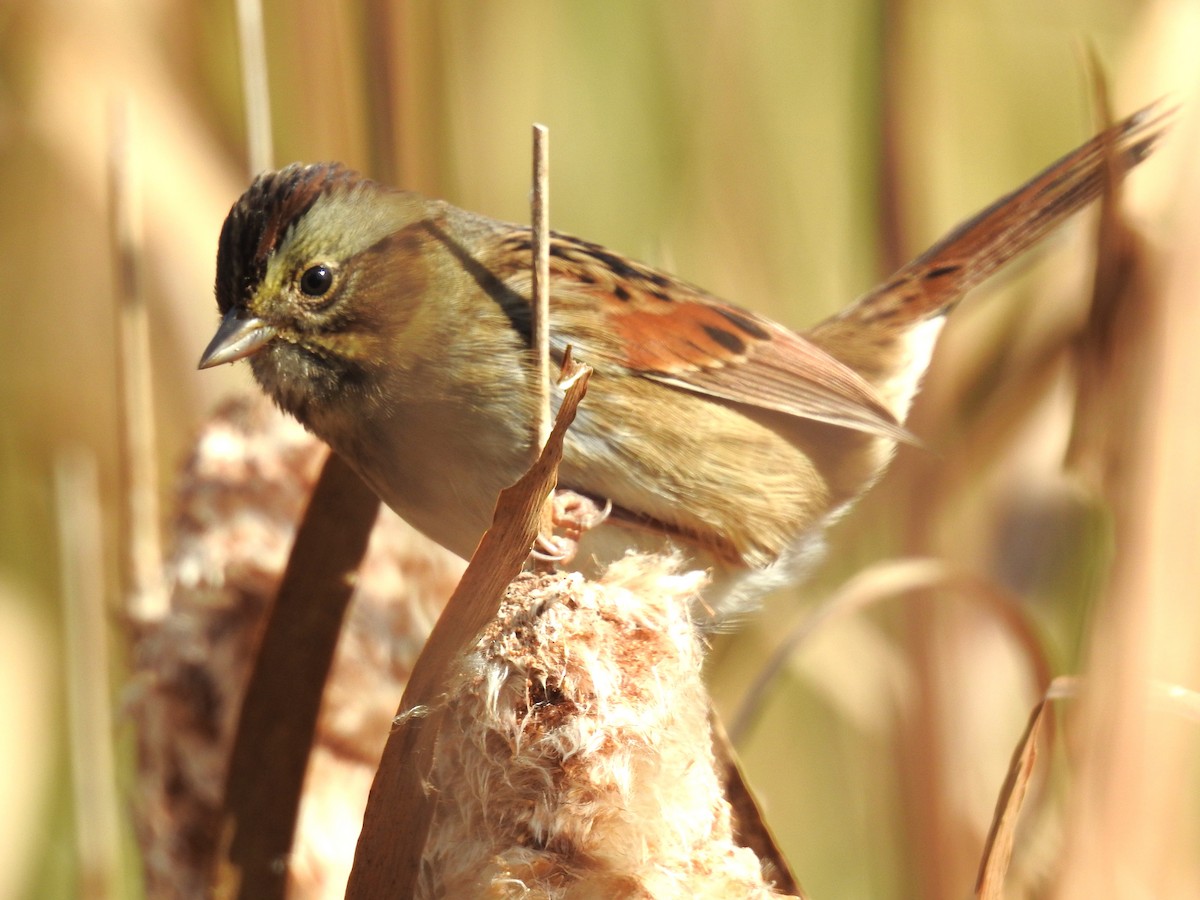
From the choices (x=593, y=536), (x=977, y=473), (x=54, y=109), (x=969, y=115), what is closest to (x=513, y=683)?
(x=593, y=536)

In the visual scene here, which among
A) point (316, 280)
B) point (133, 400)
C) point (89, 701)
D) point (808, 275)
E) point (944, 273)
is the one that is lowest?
point (89, 701)

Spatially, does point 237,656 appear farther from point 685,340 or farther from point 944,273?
point 944,273

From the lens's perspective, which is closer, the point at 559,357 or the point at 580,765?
the point at 580,765

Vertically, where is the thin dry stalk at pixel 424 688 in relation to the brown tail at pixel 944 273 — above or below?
below

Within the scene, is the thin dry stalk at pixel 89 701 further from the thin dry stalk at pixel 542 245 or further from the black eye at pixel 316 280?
the thin dry stalk at pixel 542 245

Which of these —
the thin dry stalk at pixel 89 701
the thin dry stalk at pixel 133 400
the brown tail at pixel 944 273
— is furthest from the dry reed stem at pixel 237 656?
the brown tail at pixel 944 273

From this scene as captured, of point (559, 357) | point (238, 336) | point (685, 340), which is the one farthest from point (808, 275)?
point (238, 336)

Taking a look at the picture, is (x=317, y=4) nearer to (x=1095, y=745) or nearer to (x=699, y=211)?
(x=699, y=211)
